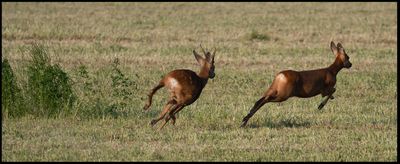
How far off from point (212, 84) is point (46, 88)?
18.1 feet

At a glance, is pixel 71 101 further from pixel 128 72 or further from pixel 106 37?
pixel 106 37

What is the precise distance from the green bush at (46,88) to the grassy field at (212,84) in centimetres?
16

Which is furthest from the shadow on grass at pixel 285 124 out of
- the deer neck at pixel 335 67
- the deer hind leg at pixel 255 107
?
the deer neck at pixel 335 67

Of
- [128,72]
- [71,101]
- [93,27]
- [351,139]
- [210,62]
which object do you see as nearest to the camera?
[351,139]

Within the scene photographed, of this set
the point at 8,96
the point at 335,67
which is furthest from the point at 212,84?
the point at 8,96

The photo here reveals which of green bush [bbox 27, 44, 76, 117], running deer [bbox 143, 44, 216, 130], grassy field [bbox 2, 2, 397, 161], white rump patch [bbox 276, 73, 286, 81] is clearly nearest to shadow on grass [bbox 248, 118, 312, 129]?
grassy field [bbox 2, 2, 397, 161]

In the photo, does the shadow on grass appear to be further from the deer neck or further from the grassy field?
the deer neck

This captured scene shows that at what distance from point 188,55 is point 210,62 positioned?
1074 centimetres

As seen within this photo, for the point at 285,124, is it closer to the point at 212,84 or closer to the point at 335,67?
the point at 335,67

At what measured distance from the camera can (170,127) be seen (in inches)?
514

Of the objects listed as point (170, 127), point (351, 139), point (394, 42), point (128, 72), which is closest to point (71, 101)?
point (170, 127)

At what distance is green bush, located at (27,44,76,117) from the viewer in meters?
13.8

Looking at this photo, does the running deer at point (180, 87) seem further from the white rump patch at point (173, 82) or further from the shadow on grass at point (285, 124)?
the shadow on grass at point (285, 124)

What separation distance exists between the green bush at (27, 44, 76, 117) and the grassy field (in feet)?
0.51
